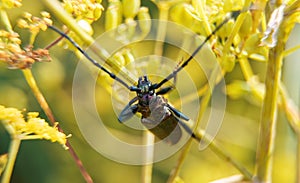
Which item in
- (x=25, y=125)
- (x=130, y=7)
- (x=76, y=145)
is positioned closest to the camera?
(x=25, y=125)

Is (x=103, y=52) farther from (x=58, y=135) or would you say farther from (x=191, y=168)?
(x=191, y=168)

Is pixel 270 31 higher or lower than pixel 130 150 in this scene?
higher

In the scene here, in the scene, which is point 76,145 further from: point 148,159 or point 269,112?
point 269,112

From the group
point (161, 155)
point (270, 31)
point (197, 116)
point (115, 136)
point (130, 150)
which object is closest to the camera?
point (270, 31)

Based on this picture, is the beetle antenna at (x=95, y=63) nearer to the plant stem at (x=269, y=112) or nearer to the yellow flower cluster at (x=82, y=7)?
the yellow flower cluster at (x=82, y=7)

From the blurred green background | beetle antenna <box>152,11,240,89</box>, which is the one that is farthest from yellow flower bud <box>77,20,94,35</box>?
the blurred green background

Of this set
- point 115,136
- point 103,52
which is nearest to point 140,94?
point 103,52

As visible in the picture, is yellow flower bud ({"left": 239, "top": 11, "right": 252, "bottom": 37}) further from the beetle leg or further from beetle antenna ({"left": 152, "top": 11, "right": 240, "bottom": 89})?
the beetle leg

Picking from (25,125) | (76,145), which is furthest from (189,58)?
(76,145)
